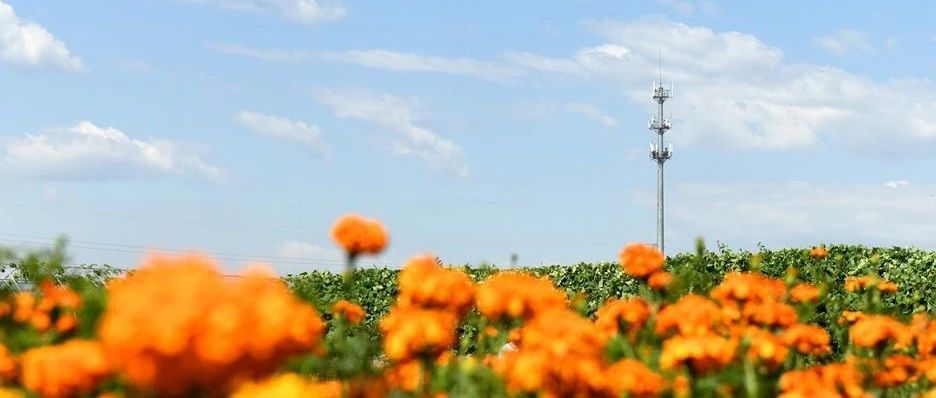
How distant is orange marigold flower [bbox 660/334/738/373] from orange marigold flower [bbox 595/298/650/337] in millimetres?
725

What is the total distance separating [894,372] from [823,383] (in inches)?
36.1

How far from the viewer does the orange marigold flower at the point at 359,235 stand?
3.78 meters

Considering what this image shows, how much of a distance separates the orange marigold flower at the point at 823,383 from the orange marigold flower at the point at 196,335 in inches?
81.5

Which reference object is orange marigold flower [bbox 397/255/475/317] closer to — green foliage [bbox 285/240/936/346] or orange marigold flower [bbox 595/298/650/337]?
orange marigold flower [bbox 595/298/650/337]

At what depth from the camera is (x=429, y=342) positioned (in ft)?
10.7

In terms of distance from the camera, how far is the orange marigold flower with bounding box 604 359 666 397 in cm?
294

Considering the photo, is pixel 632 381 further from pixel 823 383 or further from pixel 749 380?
pixel 823 383

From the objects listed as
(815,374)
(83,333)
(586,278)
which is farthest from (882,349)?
(586,278)

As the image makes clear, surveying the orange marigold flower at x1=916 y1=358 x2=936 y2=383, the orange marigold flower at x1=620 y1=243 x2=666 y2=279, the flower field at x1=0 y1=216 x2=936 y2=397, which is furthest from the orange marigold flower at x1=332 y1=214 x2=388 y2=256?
the orange marigold flower at x1=916 y1=358 x2=936 y2=383

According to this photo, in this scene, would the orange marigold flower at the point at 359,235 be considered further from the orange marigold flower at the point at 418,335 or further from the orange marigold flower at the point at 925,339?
the orange marigold flower at the point at 925,339

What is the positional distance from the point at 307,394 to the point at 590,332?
1.14 metres

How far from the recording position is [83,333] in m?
3.44

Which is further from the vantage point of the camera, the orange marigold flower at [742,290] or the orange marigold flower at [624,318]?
the orange marigold flower at [742,290]

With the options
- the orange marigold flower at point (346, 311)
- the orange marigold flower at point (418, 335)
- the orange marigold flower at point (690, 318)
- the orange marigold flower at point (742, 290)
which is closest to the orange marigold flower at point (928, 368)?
the orange marigold flower at point (742, 290)
